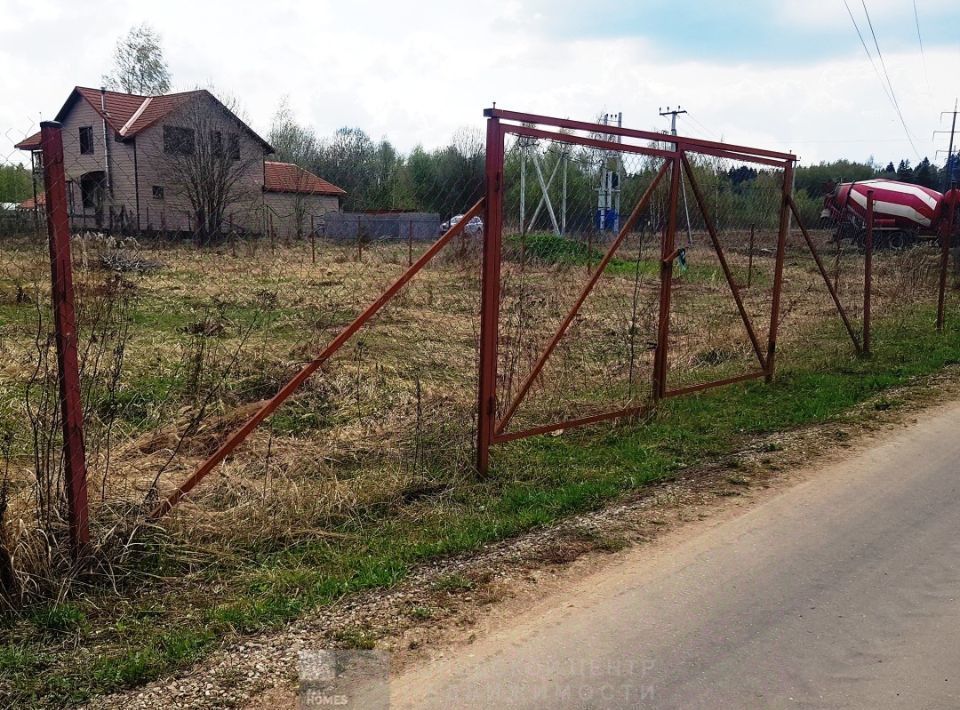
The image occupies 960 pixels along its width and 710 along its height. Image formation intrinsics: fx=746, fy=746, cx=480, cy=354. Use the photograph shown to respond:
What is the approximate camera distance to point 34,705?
280 centimetres

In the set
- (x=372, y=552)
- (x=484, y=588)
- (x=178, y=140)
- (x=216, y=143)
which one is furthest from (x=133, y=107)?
(x=484, y=588)

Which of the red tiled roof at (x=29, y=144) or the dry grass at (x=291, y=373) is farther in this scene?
the dry grass at (x=291, y=373)

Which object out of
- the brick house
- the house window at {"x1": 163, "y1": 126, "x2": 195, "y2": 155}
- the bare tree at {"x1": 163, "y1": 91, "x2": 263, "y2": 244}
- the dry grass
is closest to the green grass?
the dry grass

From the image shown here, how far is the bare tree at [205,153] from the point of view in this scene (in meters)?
21.8

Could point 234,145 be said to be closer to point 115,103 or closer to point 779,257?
point 115,103

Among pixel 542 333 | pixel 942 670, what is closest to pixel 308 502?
pixel 942 670

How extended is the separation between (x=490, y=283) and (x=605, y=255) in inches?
54.9

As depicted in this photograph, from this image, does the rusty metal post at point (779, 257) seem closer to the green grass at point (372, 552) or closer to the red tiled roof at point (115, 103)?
the green grass at point (372, 552)

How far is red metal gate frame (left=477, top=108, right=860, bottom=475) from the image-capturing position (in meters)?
5.09

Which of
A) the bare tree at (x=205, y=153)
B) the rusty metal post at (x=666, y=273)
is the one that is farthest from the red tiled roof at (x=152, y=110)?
the rusty metal post at (x=666, y=273)

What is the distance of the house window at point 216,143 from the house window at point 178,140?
68 centimetres

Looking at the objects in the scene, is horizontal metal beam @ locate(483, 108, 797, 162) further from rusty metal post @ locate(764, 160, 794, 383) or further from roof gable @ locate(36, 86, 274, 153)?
roof gable @ locate(36, 86, 274, 153)

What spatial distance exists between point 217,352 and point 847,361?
296 inches

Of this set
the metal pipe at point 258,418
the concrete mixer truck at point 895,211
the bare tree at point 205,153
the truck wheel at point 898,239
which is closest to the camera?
the metal pipe at point 258,418
